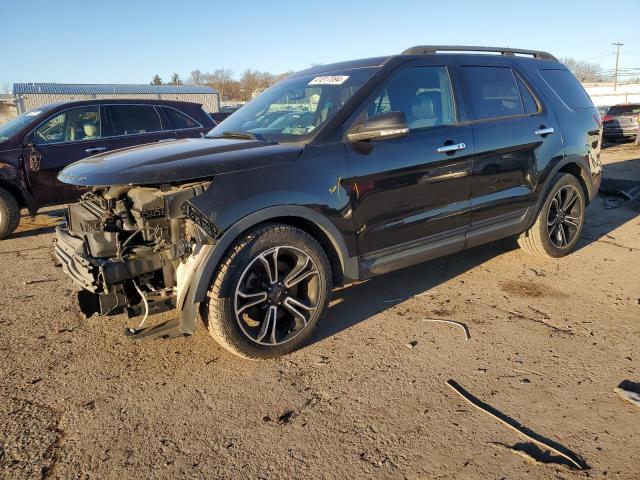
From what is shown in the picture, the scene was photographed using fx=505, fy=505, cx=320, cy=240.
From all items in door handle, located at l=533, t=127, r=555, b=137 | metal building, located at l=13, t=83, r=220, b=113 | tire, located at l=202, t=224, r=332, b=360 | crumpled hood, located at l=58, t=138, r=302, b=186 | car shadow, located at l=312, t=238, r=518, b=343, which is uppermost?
metal building, located at l=13, t=83, r=220, b=113

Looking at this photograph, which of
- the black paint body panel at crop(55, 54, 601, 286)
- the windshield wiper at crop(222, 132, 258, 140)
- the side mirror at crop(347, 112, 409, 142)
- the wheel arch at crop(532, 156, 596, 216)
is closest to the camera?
the black paint body panel at crop(55, 54, 601, 286)

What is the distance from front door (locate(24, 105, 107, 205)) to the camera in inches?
272

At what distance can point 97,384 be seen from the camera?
306 cm

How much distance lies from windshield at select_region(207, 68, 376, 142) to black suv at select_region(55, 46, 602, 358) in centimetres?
2

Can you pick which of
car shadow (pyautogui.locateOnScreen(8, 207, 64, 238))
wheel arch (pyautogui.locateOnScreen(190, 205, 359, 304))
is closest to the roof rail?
wheel arch (pyautogui.locateOnScreen(190, 205, 359, 304))

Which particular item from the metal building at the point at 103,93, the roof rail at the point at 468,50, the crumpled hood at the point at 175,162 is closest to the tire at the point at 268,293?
the crumpled hood at the point at 175,162

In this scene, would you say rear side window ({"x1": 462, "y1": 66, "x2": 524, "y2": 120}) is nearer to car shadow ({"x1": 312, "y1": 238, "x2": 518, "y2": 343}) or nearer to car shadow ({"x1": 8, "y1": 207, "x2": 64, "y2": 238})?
car shadow ({"x1": 312, "y1": 238, "x2": 518, "y2": 343})

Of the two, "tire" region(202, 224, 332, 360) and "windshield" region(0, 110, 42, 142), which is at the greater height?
"windshield" region(0, 110, 42, 142)

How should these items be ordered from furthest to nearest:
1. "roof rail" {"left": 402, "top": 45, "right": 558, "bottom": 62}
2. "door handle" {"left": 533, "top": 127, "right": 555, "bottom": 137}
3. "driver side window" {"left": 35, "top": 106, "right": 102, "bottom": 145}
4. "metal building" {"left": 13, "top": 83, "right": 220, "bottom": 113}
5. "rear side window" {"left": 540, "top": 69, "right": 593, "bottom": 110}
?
"metal building" {"left": 13, "top": 83, "right": 220, "bottom": 113} → "driver side window" {"left": 35, "top": 106, "right": 102, "bottom": 145} → "rear side window" {"left": 540, "top": 69, "right": 593, "bottom": 110} → "door handle" {"left": 533, "top": 127, "right": 555, "bottom": 137} → "roof rail" {"left": 402, "top": 45, "right": 558, "bottom": 62}

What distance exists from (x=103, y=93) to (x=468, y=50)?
40.7 metres

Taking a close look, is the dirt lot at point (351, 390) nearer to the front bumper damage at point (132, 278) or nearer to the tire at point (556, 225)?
the front bumper damage at point (132, 278)

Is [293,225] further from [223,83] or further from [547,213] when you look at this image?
[223,83]

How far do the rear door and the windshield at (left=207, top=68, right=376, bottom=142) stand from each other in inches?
43.1

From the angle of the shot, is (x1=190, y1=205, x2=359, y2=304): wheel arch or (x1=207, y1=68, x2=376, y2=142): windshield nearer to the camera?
(x1=190, y1=205, x2=359, y2=304): wheel arch
